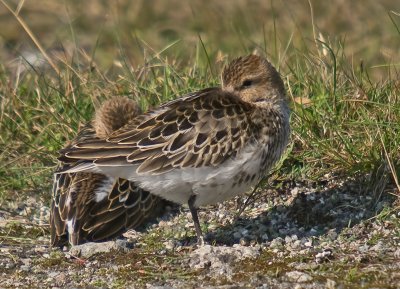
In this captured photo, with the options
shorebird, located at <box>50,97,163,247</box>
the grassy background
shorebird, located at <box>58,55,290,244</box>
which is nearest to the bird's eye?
shorebird, located at <box>58,55,290,244</box>

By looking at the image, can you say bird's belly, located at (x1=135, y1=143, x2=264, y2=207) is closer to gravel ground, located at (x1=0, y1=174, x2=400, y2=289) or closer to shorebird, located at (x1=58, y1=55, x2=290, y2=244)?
shorebird, located at (x1=58, y1=55, x2=290, y2=244)

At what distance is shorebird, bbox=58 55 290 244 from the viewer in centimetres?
666

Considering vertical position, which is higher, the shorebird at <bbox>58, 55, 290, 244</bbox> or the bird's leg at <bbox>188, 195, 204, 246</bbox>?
the shorebird at <bbox>58, 55, 290, 244</bbox>

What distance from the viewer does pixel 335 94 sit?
783 centimetres

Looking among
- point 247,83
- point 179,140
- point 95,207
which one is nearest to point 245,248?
point 179,140

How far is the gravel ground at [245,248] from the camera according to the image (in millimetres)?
6125

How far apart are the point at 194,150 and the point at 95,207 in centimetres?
108

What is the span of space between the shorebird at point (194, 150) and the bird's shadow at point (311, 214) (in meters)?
0.38

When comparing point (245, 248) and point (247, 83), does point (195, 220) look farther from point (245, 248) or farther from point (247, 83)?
point (247, 83)

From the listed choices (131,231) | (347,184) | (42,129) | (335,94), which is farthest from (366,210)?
(42,129)

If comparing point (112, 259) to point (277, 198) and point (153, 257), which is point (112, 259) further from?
point (277, 198)

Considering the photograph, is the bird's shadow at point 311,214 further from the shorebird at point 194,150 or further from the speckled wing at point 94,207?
the speckled wing at point 94,207

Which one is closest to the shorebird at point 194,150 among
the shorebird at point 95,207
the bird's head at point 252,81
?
the bird's head at point 252,81

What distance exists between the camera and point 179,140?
6738 mm
